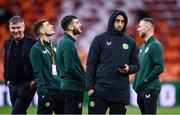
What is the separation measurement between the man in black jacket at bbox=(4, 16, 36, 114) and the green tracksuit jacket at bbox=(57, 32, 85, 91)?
483 millimetres

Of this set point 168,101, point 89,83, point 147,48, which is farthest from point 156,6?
point 89,83

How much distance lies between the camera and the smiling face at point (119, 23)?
11406mm

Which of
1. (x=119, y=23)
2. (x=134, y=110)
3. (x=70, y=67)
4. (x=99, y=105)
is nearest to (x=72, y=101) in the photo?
(x=70, y=67)

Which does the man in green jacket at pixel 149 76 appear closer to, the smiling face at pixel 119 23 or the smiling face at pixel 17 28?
the smiling face at pixel 119 23

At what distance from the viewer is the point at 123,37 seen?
452 inches

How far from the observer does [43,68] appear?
1212cm

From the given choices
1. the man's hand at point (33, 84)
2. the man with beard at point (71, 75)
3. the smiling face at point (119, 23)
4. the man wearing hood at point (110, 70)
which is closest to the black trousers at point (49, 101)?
the man with beard at point (71, 75)

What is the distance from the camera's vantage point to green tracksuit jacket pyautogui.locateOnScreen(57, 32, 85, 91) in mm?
12086

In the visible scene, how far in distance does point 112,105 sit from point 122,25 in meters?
1.14

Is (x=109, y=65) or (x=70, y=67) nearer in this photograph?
(x=109, y=65)

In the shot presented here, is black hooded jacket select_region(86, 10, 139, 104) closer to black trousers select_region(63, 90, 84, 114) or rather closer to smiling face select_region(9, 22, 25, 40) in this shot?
black trousers select_region(63, 90, 84, 114)

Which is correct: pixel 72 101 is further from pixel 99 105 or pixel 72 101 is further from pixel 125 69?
pixel 125 69

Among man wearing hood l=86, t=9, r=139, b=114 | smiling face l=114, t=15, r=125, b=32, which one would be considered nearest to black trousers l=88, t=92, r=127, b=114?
man wearing hood l=86, t=9, r=139, b=114

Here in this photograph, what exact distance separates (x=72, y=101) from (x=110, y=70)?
110cm
